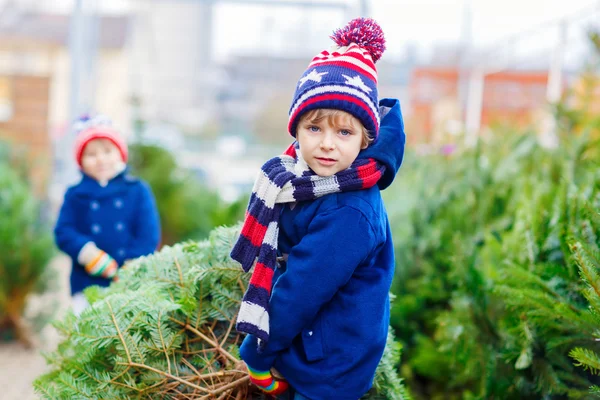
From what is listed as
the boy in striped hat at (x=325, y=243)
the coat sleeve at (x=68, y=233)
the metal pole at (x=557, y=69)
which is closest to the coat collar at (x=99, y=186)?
the coat sleeve at (x=68, y=233)

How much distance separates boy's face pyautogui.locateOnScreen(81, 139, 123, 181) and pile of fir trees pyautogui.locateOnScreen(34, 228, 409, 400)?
189 cm

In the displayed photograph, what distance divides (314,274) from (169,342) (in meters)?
0.55

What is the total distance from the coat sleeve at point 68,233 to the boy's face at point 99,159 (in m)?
0.21

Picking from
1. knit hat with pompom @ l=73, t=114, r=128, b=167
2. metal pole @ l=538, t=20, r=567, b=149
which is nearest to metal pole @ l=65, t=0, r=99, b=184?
knit hat with pompom @ l=73, t=114, r=128, b=167

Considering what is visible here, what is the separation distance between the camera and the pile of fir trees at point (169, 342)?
2111 mm

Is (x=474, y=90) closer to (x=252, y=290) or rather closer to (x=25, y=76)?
(x=25, y=76)

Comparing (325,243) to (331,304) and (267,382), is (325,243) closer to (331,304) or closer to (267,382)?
(331,304)

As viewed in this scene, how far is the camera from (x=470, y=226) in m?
4.71

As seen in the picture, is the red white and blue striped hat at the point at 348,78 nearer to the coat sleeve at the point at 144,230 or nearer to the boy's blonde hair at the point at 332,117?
the boy's blonde hair at the point at 332,117

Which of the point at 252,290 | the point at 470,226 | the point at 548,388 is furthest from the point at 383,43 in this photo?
the point at 470,226

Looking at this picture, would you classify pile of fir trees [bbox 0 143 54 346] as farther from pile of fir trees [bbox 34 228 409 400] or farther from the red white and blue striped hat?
the red white and blue striped hat

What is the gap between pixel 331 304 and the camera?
2080mm

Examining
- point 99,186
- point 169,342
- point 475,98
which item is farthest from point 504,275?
point 475,98

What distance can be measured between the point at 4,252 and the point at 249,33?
20.2ft
